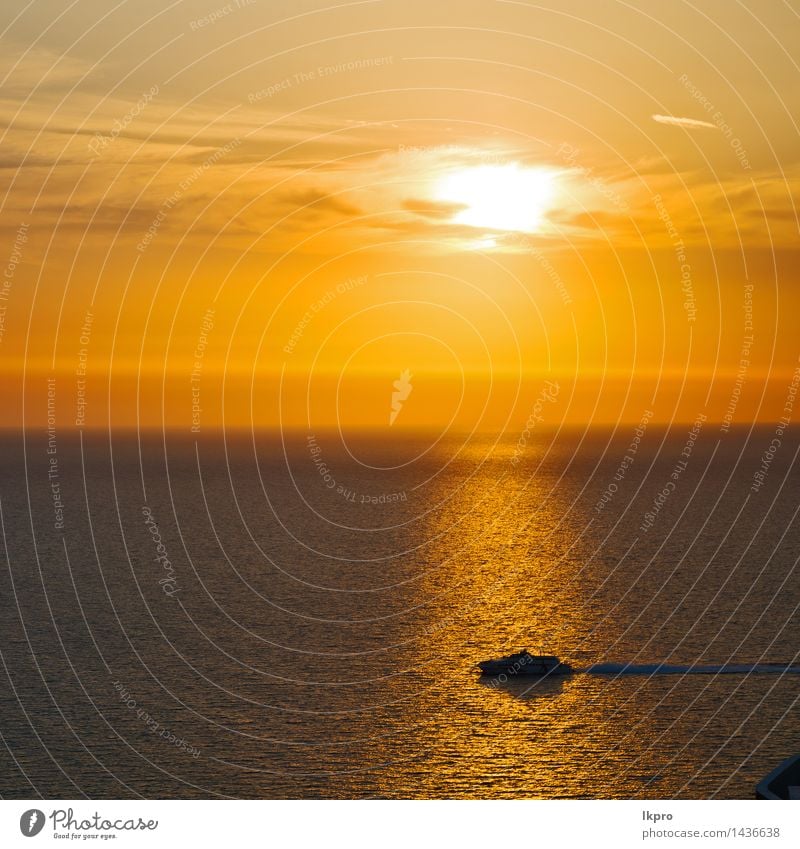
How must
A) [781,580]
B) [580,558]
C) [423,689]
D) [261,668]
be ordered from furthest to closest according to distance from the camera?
[580,558] < [781,580] < [261,668] < [423,689]

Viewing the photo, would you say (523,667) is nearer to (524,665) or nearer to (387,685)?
(524,665)

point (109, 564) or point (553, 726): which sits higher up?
point (109, 564)

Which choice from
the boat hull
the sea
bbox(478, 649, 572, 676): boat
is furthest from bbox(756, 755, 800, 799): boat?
the boat hull

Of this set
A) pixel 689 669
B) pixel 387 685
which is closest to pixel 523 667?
pixel 387 685

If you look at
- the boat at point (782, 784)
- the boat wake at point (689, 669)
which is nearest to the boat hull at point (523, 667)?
the boat wake at point (689, 669)

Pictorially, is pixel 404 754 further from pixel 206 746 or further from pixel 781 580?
pixel 781 580

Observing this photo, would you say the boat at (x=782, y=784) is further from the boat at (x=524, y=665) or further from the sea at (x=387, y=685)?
the boat at (x=524, y=665)

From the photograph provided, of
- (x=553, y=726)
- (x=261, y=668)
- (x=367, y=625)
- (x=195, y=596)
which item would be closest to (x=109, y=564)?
(x=195, y=596)
